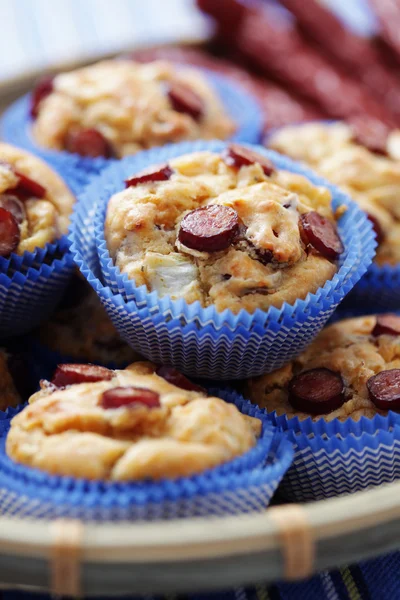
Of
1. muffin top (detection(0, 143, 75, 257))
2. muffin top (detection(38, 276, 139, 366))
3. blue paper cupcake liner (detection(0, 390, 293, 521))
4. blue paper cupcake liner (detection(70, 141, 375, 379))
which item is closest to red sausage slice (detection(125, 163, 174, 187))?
blue paper cupcake liner (detection(70, 141, 375, 379))

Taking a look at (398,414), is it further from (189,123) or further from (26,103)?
(26,103)

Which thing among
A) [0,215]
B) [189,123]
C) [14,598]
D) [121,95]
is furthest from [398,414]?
[121,95]

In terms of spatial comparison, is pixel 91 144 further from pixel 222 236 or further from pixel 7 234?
pixel 222 236

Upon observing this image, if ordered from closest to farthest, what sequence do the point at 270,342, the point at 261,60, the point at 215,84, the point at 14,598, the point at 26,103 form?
the point at 14,598
the point at 270,342
the point at 26,103
the point at 215,84
the point at 261,60

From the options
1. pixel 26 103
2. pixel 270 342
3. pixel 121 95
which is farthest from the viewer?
pixel 26 103

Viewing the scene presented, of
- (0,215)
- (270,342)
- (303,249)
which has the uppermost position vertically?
(0,215)

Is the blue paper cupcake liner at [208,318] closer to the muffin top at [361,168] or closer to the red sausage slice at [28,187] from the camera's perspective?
the red sausage slice at [28,187]

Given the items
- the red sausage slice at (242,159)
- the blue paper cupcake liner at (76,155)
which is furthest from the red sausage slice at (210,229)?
the blue paper cupcake liner at (76,155)

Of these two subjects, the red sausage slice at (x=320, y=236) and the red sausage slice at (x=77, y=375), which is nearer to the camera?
the red sausage slice at (x=77, y=375)
